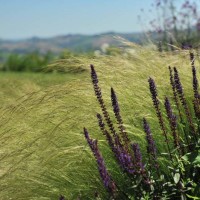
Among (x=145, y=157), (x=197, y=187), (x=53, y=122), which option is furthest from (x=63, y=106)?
(x=197, y=187)

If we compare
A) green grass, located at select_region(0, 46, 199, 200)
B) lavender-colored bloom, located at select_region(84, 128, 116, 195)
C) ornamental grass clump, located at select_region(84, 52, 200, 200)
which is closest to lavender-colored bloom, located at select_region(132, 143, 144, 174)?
ornamental grass clump, located at select_region(84, 52, 200, 200)

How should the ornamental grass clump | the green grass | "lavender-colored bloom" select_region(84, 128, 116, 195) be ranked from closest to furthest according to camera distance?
"lavender-colored bloom" select_region(84, 128, 116, 195)
the ornamental grass clump
the green grass

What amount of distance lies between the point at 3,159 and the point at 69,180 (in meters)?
0.57

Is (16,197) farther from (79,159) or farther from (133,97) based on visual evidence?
(133,97)

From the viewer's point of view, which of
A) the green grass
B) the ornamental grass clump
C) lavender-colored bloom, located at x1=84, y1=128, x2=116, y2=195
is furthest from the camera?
the green grass

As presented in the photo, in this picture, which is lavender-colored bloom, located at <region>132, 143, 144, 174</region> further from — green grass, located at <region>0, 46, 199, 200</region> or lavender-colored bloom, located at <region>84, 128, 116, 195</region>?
green grass, located at <region>0, 46, 199, 200</region>

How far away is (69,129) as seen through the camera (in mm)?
3217

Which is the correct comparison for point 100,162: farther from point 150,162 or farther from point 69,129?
→ point 69,129

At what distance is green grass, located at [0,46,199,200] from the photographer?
298cm

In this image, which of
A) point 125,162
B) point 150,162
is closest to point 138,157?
point 125,162

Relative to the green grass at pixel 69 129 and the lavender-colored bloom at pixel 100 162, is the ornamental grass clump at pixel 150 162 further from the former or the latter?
the green grass at pixel 69 129

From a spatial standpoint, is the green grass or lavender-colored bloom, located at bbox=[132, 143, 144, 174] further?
the green grass

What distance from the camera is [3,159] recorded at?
128 inches

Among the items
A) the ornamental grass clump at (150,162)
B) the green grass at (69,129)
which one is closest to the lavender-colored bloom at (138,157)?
the ornamental grass clump at (150,162)
